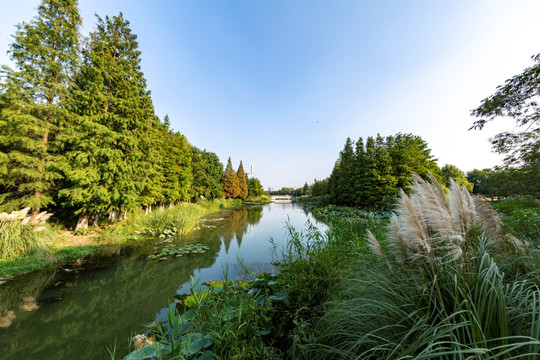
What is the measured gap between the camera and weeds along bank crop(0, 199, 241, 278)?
17.0 ft

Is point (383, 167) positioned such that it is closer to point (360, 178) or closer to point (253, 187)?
point (360, 178)

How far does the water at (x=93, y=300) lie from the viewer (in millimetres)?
2750

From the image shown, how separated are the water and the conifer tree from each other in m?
29.4

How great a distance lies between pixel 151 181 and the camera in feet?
39.3

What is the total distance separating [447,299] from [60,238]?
11566mm

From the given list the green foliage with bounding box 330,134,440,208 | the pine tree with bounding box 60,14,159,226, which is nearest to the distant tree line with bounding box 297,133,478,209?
the green foliage with bounding box 330,134,440,208

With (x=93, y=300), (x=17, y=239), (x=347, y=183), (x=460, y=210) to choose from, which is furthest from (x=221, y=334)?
(x=347, y=183)

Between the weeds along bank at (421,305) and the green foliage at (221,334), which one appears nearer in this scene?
the weeds along bank at (421,305)

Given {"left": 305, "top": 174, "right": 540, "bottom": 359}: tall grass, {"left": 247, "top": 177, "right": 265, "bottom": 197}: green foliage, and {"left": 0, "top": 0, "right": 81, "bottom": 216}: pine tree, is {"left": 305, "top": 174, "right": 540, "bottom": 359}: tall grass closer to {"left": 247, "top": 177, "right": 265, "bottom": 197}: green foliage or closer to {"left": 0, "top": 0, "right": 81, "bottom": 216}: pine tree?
{"left": 0, "top": 0, "right": 81, "bottom": 216}: pine tree

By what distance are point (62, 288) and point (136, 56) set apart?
42.2 ft

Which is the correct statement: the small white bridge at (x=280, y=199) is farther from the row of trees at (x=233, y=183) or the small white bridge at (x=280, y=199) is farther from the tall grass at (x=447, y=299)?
the tall grass at (x=447, y=299)

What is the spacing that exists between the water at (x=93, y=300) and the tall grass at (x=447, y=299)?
6.77 feet

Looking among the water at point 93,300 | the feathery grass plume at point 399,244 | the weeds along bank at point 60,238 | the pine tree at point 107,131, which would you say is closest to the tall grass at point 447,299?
the feathery grass plume at point 399,244

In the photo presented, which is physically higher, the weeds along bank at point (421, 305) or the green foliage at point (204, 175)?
the green foliage at point (204, 175)
